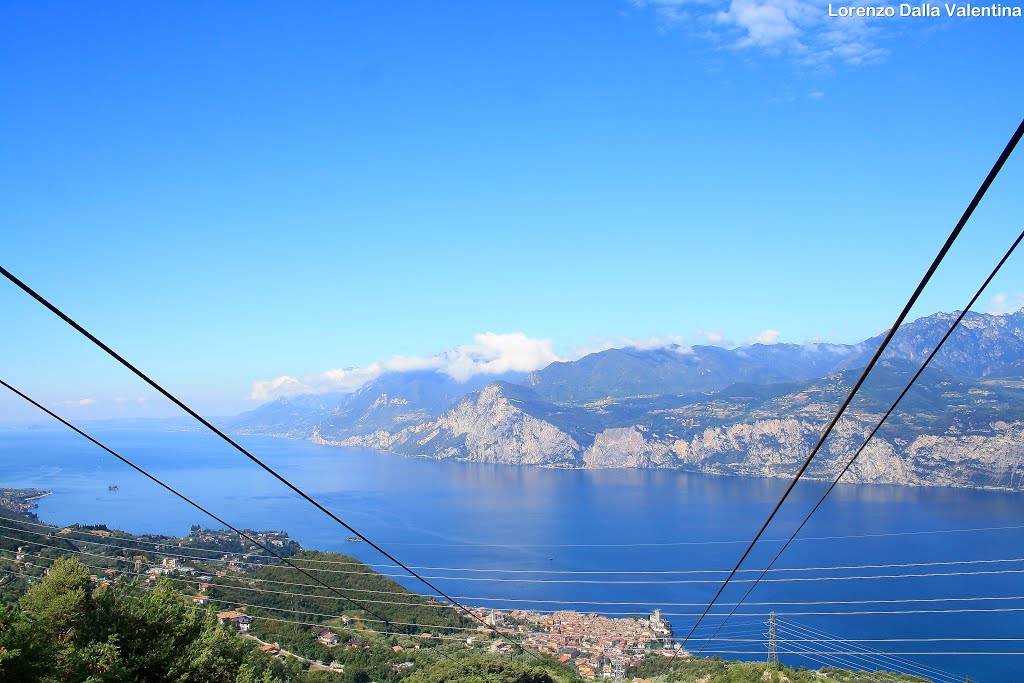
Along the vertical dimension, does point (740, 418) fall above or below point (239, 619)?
above

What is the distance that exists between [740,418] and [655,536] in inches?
1756

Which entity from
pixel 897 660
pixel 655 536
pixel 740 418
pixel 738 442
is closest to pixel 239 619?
pixel 897 660

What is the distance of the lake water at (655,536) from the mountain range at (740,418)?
635 centimetres

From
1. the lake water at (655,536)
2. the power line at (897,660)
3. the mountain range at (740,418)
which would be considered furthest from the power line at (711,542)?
the mountain range at (740,418)

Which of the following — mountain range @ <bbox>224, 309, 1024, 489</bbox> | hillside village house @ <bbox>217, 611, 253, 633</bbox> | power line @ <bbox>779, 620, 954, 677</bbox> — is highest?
mountain range @ <bbox>224, 309, 1024, 489</bbox>

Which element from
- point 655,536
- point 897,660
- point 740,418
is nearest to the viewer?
point 897,660

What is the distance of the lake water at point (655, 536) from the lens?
984 inches

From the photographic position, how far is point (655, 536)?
133 ft

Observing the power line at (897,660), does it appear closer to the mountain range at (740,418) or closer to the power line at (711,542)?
the power line at (711,542)

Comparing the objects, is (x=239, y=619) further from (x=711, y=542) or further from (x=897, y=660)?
(x=711, y=542)

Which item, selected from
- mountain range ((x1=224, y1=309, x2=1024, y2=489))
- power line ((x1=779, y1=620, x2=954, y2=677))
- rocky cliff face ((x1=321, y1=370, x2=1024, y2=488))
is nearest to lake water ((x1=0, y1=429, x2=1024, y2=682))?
power line ((x1=779, y1=620, x2=954, y2=677))

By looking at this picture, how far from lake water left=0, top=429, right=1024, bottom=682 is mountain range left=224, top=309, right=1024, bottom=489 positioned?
6.35m

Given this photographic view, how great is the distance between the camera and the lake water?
2498 cm

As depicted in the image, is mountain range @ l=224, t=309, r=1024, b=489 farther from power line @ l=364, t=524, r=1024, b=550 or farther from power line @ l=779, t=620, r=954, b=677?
power line @ l=779, t=620, r=954, b=677
